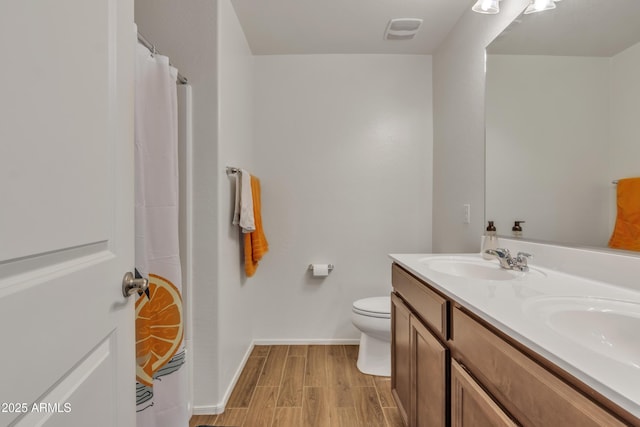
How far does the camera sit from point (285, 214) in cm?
262

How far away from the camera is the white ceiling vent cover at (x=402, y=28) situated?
213cm

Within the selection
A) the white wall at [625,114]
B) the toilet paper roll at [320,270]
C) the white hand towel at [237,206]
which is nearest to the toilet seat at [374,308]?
the toilet paper roll at [320,270]

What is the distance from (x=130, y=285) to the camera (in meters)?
0.78

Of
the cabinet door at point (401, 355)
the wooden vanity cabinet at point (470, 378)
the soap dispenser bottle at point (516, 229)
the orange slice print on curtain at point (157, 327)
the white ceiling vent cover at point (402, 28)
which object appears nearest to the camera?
the wooden vanity cabinet at point (470, 378)

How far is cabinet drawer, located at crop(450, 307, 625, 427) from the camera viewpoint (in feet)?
1.71

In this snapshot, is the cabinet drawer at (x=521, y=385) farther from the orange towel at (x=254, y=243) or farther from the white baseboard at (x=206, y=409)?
the orange towel at (x=254, y=243)

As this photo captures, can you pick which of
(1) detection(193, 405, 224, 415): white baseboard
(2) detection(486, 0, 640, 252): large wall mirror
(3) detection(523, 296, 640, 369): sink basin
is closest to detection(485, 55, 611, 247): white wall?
(2) detection(486, 0, 640, 252): large wall mirror

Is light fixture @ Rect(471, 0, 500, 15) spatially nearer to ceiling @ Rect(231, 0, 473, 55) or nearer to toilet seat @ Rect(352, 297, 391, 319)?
ceiling @ Rect(231, 0, 473, 55)

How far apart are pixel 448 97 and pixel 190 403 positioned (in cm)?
256

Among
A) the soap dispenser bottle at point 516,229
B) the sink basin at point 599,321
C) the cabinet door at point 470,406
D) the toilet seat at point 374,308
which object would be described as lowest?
the toilet seat at point 374,308

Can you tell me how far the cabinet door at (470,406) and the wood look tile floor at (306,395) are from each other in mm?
Answer: 861

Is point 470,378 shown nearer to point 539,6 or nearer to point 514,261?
point 514,261

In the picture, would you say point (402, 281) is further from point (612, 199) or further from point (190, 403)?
point (190, 403)

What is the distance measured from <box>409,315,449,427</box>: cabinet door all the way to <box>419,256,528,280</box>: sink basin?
0.32 meters
